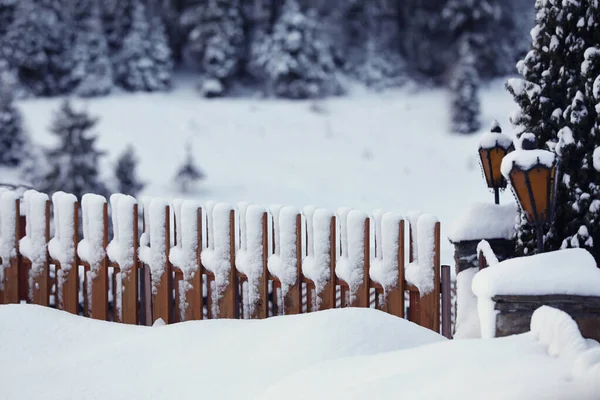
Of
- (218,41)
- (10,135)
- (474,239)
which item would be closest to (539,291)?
(474,239)

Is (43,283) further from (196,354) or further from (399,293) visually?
(399,293)

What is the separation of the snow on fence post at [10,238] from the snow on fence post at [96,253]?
0.65m

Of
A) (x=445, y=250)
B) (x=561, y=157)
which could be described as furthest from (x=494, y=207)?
(x=445, y=250)

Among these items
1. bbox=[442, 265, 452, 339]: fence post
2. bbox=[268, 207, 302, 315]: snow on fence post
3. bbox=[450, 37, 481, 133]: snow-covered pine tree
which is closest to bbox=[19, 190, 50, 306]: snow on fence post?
bbox=[268, 207, 302, 315]: snow on fence post

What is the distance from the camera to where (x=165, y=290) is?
17.2 ft

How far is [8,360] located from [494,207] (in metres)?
3.57

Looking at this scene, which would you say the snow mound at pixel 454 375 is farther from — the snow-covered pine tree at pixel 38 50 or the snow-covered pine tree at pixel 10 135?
the snow-covered pine tree at pixel 38 50

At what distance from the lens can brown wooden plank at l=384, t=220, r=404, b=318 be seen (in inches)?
180

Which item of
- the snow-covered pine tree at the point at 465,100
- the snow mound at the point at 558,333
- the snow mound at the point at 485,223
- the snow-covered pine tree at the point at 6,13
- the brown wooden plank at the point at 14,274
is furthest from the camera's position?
the snow-covered pine tree at the point at 6,13

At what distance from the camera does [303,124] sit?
2188 cm

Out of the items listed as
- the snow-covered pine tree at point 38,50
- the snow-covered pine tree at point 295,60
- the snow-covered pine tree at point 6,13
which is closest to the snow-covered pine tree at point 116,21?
the snow-covered pine tree at point 38,50

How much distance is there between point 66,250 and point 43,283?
39cm

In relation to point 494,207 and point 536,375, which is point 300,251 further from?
point 536,375

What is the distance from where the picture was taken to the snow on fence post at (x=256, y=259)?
16.1ft
